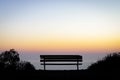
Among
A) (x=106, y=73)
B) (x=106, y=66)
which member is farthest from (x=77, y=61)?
(x=106, y=73)

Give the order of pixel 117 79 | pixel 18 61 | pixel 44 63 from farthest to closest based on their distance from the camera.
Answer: pixel 18 61, pixel 44 63, pixel 117 79

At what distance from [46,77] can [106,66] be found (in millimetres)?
3933

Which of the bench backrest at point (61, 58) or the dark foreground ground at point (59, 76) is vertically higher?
the bench backrest at point (61, 58)

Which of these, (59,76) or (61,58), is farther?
(61,58)

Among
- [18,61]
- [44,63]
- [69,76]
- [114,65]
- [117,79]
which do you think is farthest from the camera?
[18,61]

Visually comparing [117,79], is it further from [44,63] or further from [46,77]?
[44,63]

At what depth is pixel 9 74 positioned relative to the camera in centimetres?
1279

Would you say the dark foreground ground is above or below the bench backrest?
below

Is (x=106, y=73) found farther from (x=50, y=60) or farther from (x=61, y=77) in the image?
(x=50, y=60)

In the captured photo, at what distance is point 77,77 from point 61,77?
604 mm

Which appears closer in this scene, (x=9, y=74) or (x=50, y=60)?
(x=9, y=74)

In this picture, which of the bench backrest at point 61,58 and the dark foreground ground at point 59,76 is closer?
the dark foreground ground at point 59,76

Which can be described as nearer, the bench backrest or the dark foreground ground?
the dark foreground ground

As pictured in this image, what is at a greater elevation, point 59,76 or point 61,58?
point 61,58
